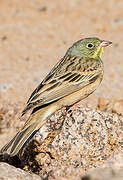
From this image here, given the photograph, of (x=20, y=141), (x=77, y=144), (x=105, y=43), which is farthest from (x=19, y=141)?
(x=105, y=43)

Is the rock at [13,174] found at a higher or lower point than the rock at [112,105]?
lower

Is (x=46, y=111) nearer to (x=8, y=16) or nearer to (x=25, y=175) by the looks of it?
(x=25, y=175)

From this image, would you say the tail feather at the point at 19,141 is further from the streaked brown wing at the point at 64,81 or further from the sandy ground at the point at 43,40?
the sandy ground at the point at 43,40

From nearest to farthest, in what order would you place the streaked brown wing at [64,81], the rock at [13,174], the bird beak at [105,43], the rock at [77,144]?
the rock at [13,174]
the rock at [77,144]
the streaked brown wing at [64,81]
the bird beak at [105,43]

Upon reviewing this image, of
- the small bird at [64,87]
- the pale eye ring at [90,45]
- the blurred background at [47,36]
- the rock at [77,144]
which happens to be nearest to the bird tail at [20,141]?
the small bird at [64,87]

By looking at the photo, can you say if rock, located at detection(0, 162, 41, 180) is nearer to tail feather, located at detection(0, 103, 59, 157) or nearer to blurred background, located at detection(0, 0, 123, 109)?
tail feather, located at detection(0, 103, 59, 157)

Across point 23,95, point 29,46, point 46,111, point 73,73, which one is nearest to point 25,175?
point 46,111

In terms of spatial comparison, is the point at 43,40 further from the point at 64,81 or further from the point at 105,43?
the point at 64,81
